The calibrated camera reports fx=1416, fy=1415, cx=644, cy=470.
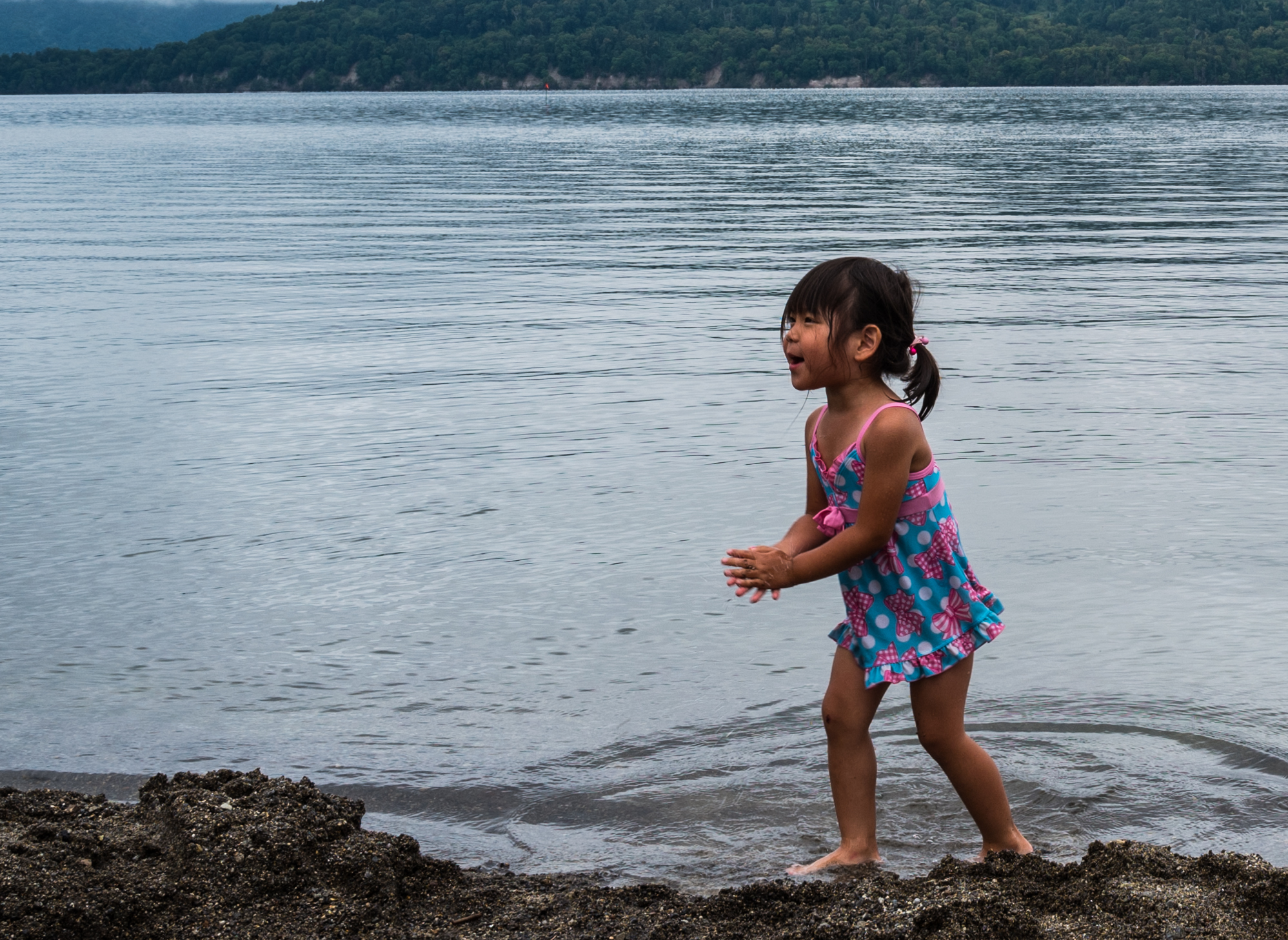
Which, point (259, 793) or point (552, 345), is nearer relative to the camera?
point (259, 793)

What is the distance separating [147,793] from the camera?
11.7 ft

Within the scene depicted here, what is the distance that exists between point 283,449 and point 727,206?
19.4 meters

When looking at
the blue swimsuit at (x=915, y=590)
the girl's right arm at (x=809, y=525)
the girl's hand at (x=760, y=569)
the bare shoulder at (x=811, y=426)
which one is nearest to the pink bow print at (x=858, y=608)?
the blue swimsuit at (x=915, y=590)

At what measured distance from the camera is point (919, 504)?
10.7ft

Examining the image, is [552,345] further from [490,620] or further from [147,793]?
[147,793]

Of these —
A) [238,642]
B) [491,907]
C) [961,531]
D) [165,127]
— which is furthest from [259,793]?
[165,127]

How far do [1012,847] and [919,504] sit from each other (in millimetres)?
934

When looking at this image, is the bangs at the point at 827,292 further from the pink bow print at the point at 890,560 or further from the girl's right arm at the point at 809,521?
the pink bow print at the point at 890,560

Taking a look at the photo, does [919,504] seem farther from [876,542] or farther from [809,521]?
[809,521]

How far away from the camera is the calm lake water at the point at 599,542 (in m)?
4.14

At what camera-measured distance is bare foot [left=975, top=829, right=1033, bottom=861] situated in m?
3.50

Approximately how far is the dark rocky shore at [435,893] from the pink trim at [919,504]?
83 cm

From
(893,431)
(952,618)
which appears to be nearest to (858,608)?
(952,618)

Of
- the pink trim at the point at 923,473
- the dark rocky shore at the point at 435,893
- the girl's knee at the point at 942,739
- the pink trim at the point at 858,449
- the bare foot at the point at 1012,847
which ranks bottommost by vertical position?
the bare foot at the point at 1012,847
